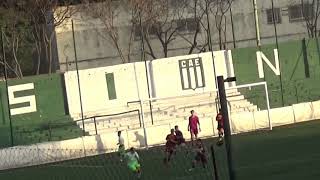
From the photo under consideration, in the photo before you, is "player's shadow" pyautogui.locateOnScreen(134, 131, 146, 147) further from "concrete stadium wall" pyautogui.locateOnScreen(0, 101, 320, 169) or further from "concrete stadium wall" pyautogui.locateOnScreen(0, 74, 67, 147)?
"concrete stadium wall" pyautogui.locateOnScreen(0, 74, 67, 147)

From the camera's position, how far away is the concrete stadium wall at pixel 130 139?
32.4 m

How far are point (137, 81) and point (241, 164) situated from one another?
19041 millimetres

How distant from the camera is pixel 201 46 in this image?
48.1 metres

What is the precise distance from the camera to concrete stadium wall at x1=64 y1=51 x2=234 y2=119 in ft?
128

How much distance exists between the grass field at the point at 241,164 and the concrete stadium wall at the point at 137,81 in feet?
24.1

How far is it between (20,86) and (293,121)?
15301mm

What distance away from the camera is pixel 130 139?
115 ft

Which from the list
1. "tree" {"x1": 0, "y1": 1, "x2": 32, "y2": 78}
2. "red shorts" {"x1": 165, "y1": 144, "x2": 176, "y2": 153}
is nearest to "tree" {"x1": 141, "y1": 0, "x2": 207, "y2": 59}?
"tree" {"x1": 0, "y1": 1, "x2": 32, "y2": 78}

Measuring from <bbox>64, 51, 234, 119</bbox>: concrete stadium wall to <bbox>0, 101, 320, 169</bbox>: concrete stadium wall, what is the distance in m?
3.95

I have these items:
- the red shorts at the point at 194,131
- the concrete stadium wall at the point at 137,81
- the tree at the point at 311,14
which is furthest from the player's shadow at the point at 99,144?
the tree at the point at 311,14

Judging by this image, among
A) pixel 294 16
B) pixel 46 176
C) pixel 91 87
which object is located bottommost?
pixel 46 176

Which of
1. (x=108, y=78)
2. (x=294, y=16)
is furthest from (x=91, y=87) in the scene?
(x=294, y=16)

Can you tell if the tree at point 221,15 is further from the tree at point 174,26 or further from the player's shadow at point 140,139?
the player's shadow at point 140,139

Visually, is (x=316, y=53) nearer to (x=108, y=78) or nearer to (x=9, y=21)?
(x=108, y=78)
